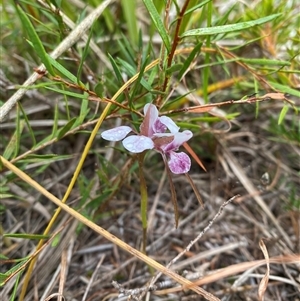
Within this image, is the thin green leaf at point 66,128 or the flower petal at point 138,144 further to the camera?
the thin green leaf at point 66,128

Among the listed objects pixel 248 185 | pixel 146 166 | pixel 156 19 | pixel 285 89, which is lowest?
pixel 248 185

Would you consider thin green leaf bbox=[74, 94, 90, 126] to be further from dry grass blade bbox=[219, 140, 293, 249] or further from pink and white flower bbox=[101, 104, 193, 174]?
dry grass blade bbox=[219, 140, 293, 249]

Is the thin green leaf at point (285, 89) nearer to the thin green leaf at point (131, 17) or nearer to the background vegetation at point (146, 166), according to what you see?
the background vegetation at point (146, 166)

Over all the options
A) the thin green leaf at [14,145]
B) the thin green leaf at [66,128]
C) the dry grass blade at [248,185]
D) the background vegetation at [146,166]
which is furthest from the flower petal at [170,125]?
the dry grass blade at [248,185]

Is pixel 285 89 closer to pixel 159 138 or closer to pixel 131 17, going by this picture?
pixel 159 138

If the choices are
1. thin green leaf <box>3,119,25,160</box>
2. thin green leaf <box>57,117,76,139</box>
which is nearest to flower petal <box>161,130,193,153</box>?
thin green leaf <box>57,117,76,139</box>

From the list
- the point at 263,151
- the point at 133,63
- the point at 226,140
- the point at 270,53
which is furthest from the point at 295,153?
the point at 133,63

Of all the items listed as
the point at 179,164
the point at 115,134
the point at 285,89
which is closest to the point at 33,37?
the point at 115,134
